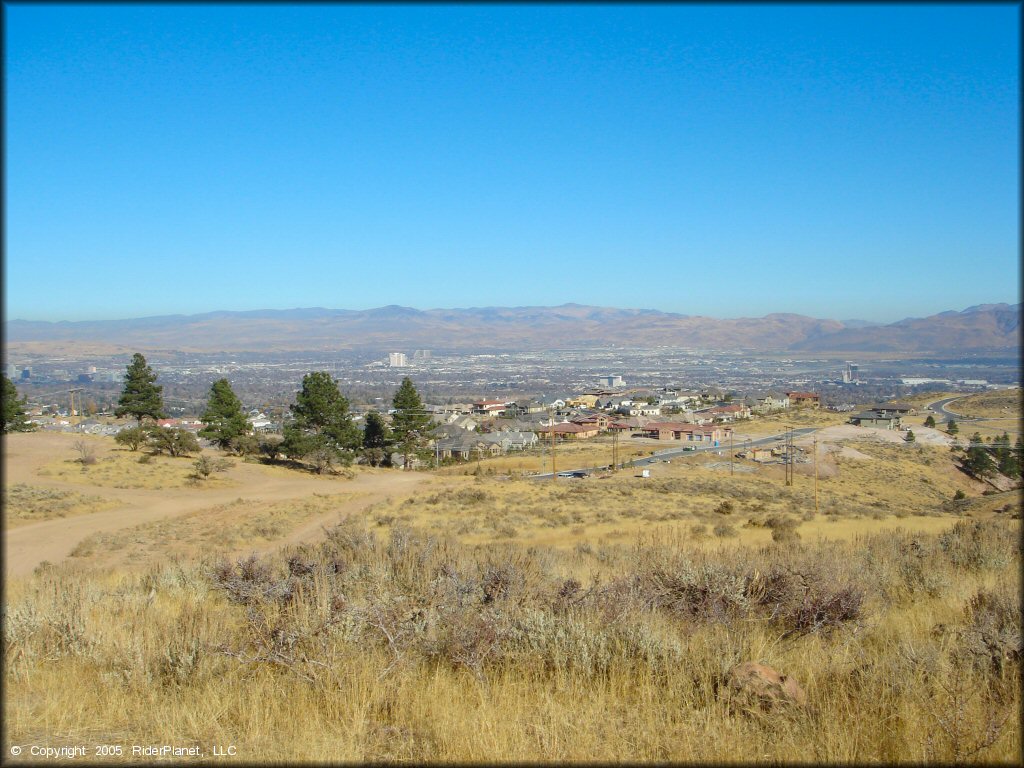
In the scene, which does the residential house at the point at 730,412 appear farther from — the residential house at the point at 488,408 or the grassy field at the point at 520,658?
the grassy field at the point at 520,658

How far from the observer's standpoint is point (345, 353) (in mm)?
117500

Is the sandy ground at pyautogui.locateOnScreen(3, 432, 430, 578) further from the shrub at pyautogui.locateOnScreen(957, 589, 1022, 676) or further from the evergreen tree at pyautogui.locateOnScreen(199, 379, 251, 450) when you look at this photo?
the shrub at pyautogui.locateOnScreen(957, 589, 1022, 676)

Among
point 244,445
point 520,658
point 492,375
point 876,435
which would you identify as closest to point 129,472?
point 244,445

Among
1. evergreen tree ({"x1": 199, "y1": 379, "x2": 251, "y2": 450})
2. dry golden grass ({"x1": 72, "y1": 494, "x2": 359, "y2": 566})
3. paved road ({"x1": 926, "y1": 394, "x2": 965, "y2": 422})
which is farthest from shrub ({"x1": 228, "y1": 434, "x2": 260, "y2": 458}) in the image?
paved road ({"x1": 926, "y1": 394, "x2": 965, "y2": 422})

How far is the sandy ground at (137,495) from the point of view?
17.9 metres

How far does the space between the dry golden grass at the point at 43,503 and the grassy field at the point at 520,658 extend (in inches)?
665

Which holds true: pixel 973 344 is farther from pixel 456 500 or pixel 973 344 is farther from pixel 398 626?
pixel 398 626

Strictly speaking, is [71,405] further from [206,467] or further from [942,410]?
[942,410]

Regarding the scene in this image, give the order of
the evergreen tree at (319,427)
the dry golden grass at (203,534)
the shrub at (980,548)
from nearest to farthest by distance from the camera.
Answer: the shrub at (980,548) → the dry golden grass at (203,534) → the evergreen tree at (319,427)

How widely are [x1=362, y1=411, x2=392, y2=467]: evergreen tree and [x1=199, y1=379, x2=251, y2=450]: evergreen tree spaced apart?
274 inches

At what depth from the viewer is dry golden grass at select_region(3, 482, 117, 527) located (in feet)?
72.3

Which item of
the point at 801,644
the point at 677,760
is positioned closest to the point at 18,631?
the point at 677,760

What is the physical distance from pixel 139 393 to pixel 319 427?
9.45 meters

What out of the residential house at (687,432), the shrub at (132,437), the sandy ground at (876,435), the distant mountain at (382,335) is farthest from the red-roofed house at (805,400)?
the shrub at (132,437)
